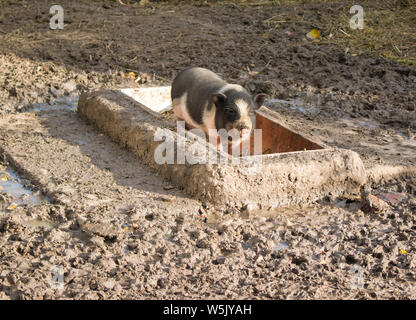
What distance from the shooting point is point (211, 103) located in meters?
5.47

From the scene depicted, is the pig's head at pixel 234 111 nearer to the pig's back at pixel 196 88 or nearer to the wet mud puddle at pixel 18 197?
the pig's back at pixel 196 88

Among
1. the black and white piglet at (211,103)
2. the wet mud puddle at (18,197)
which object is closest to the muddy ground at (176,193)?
the wet mud puddle at (18,197)

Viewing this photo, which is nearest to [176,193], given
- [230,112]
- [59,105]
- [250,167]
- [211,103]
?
[250,167]

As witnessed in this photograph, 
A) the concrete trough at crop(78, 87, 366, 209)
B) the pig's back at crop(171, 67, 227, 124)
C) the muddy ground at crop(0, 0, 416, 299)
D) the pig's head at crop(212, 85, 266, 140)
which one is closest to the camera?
the muddy ground at crop(0, 0, 416, 299)

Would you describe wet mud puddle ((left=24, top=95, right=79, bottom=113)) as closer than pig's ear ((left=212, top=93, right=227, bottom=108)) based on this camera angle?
No

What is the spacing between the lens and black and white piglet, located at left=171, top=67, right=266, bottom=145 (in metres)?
5.29

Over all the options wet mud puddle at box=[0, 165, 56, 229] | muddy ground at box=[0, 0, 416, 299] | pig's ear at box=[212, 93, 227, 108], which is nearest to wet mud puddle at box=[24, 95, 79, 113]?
muddy ground at box=[0, 0, 416, 299]

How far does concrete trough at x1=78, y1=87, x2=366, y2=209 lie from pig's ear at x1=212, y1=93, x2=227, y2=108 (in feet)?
1.37

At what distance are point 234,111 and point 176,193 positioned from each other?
1.00m

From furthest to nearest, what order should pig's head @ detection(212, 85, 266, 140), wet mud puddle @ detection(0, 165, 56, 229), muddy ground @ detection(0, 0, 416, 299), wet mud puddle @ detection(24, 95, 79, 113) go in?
1. wet mud puddle @ detection(24, 95, 79, 113)
2. pig's head @ detection(212, 85, 266, 140)
3. wet mud puddle @ detection(0, 165, 56, 229)
4. muddy ground @ detection(0, 0, 416, 299)

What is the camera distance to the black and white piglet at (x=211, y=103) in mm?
5289

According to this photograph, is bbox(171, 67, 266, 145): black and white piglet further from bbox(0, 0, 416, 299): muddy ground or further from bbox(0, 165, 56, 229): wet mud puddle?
bbox(0, 165, 56, 229): wet mud puddle
